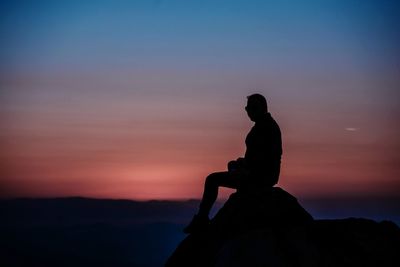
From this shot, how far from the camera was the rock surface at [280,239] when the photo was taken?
12.5 m

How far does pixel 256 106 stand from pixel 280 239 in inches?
109

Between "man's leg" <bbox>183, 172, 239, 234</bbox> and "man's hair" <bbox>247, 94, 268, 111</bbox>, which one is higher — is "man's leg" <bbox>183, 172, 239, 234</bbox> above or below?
below

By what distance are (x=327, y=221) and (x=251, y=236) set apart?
1.71 m

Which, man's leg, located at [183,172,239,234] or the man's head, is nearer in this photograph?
the man's head

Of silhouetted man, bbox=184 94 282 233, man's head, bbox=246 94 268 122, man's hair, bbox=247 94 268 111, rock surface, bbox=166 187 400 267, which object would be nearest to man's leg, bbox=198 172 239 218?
silhouetted man, bbox=184 94 282 233

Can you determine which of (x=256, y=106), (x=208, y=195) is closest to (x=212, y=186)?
(x=208, y=195)

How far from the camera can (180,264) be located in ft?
47.6

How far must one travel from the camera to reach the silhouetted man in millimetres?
14172

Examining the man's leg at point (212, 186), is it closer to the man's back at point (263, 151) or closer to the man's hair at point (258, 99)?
the man's back at point (263, 151)

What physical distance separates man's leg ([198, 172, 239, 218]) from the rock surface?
0.31 metres

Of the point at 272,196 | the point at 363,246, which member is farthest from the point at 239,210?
the point at 363,246

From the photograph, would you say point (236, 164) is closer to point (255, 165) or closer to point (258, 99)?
point (255, 165)

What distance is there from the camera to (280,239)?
42.4 ft

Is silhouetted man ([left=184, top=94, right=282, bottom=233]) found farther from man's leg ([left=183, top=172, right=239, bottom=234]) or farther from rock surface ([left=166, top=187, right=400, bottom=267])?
rock surface ([left=166, top=187, right=400, bottom=267])
